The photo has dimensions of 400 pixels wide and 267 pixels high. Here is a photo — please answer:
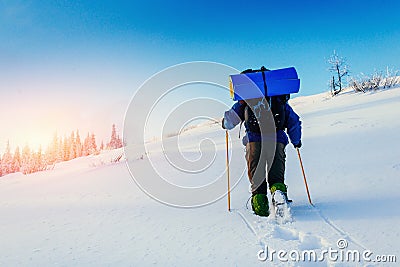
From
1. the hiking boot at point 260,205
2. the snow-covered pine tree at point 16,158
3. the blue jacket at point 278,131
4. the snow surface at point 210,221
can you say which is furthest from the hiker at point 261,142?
the snow-covered pine tree at point 16,158

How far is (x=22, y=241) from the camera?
3115 millimetres

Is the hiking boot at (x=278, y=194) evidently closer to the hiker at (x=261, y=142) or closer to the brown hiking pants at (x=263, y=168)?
the hiker at (x=261, y=142)

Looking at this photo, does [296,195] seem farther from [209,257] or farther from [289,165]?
[209,257]

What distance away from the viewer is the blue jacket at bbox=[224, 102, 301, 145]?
3855 millimetres

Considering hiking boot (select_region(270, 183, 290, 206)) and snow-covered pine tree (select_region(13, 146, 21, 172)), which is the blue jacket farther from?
snow-covered pine tree (select_region(13, 146, 21, 172))

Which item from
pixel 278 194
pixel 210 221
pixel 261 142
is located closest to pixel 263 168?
pixel 261 142

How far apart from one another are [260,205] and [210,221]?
59 cm

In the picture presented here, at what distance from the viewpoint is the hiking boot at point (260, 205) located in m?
3.38

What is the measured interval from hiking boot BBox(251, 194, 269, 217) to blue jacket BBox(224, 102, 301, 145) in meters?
0.74

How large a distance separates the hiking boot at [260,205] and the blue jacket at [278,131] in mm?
736

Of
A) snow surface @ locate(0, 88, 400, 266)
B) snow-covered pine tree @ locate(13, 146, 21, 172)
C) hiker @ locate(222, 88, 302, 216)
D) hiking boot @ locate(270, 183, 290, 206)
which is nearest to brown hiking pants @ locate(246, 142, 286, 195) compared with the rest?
hiker @ locate(222, 88, 302, 216)

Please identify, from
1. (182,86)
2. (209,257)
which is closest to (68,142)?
(182,86)

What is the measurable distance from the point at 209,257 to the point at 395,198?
225cm

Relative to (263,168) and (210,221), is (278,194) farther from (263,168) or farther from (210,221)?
(210,221)
